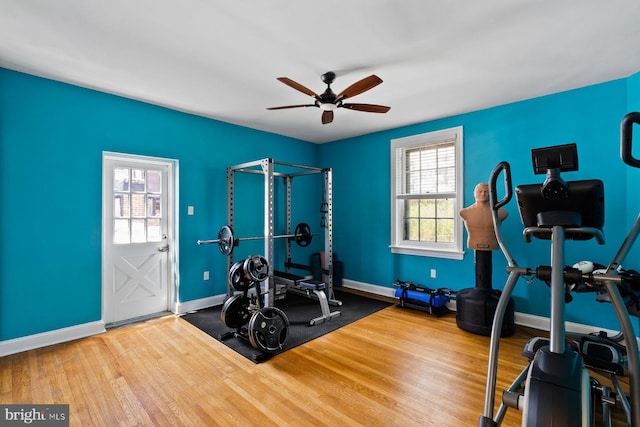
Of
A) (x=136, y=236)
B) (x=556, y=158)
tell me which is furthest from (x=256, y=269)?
(x=556, y=158)

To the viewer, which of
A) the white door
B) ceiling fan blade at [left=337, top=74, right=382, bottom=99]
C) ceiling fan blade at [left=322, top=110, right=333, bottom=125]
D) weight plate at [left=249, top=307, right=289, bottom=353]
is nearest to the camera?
ceiling fan blade at [left=337, top=74, right=382, bottom=99]

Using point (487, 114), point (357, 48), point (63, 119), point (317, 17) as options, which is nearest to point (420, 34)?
point (357, 48)

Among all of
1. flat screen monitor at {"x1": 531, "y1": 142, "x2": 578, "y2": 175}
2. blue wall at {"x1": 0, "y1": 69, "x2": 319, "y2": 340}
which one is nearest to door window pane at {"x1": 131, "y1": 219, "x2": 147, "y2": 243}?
blue wall at {"x1": 0, "y1": 69, "x2": 319, "y2": 340}

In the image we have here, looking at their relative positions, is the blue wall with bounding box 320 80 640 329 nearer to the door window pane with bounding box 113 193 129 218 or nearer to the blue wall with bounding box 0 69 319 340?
the blue wall with bounding box 0 69 319 340

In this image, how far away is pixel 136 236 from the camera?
140 inches

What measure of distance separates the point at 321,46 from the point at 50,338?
12.0 feet

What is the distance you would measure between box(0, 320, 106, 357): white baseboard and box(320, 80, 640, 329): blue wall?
3504mm

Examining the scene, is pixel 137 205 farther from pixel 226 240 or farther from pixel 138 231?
pixel 226 240

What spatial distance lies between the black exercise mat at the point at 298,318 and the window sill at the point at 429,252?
799 mm

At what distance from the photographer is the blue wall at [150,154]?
2.75m

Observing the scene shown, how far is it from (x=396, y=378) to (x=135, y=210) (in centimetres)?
332

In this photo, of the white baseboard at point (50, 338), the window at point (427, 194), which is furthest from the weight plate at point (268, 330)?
the window at point (427, 194)

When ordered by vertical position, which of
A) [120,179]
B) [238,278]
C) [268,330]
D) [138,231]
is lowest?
[268,330]

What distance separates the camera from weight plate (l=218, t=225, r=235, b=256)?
3596mm
